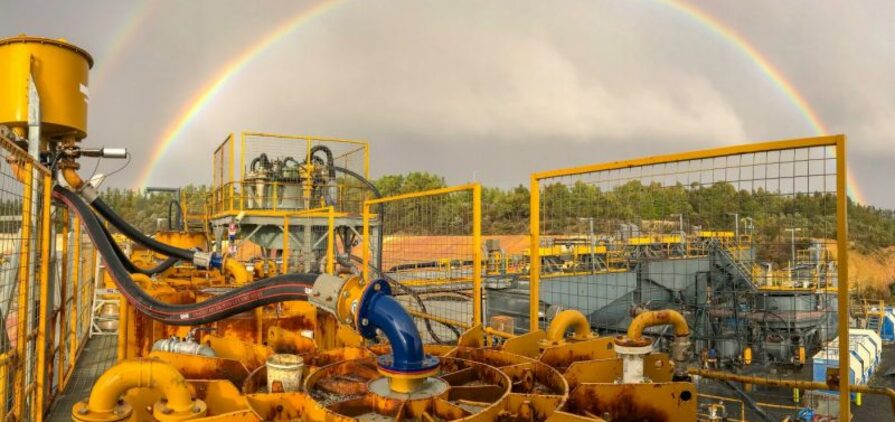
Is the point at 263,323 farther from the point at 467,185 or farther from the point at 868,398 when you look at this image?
the point at 868,398

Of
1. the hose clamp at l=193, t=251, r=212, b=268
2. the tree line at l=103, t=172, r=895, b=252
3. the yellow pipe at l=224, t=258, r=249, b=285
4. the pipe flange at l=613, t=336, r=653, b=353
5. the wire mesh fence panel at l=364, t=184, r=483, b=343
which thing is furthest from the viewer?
the yellow pipe at l=224, t=258, r=249, b=285

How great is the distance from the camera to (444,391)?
2.46 m

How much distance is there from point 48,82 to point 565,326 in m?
5.19

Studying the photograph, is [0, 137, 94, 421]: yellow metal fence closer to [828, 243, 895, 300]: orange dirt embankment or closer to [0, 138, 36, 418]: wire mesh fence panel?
[0, 138, 36, 418]: wire mesh fence panel

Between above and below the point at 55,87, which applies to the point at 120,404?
below

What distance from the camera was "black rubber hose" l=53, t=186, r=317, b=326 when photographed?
310 cm

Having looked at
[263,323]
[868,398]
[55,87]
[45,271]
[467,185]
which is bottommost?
[868,398]

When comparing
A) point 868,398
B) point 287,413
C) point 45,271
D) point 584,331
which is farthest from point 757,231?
point 868,398

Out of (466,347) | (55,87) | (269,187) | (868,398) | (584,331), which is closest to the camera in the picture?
(466,347)

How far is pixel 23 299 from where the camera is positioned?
3.55 meters

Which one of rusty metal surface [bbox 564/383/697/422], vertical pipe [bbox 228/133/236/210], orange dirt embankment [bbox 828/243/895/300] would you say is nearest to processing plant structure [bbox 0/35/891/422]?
rusty metal surface [bbox 564/383/697/422]

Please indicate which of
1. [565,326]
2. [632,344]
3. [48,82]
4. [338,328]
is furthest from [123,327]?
[632,344]

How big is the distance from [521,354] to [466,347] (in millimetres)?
377

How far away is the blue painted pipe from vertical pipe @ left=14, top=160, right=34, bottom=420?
7.71ft
